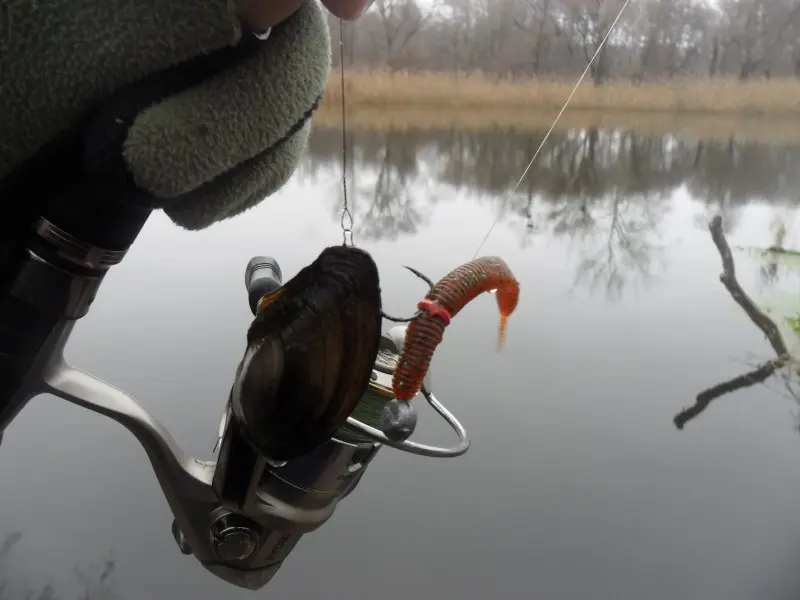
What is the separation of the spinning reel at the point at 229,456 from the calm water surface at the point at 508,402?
15 cm

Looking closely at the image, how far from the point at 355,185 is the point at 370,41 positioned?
0.23 m

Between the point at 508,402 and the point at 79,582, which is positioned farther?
the point at 508,402

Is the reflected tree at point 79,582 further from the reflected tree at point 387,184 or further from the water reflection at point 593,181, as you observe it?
the water reflection at point 593,181

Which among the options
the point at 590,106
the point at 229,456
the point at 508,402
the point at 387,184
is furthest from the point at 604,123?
the point at 229,456

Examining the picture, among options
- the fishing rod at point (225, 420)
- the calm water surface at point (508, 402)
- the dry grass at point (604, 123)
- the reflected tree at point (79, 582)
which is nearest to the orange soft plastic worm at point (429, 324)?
the fishing rod at point (225, 420)

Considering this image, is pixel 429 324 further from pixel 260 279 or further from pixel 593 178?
pixel 593 178

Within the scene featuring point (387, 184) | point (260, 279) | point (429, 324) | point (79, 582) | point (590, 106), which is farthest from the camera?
point (387, 184)

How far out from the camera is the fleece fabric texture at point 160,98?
20cm

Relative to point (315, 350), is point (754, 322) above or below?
below

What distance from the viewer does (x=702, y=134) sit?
1375mm

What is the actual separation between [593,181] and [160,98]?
1.34 meters

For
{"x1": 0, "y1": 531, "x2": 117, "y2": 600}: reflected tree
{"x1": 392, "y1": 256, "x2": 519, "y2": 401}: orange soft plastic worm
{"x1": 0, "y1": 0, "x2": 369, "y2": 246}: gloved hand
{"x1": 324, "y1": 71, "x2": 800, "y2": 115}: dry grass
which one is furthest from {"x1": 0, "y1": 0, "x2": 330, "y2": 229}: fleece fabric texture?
{"x1": 324, "y1": 71, "x2": 800, "y2": 115}: dry grass

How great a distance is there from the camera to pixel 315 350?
23cm

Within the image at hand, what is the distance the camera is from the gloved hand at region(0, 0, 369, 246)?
20 cm
